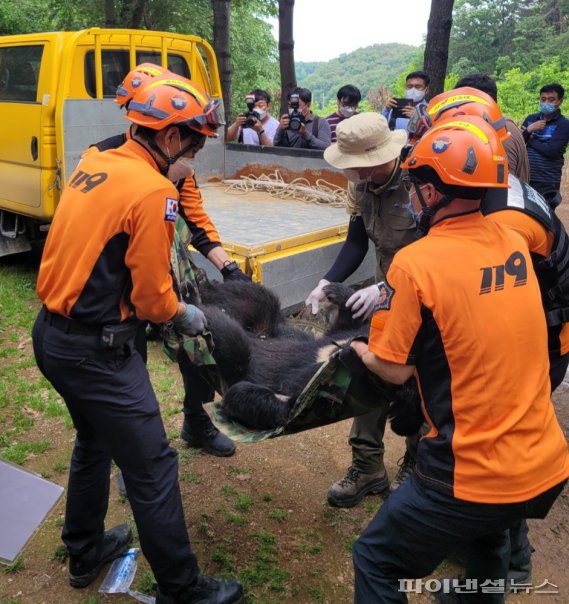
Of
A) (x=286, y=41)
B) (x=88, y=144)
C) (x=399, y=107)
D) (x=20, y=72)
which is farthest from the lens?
(x=286, y=41)

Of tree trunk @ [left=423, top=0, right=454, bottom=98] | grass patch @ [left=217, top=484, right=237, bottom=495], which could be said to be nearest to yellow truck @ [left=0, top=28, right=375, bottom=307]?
grass patch @ [left=217, top=484, right=237, bottom=495]

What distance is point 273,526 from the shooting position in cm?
300

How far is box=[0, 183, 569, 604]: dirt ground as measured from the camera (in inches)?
103

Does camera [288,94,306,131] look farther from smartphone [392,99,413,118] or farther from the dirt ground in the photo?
the dirt ground

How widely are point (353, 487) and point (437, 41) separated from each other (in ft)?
18.1

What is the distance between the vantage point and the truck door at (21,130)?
538 cm

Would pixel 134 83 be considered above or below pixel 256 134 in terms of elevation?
above

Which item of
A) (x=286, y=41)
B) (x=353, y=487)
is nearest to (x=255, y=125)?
(x=286, y=41)

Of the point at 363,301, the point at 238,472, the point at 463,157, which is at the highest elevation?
the point at 463,157

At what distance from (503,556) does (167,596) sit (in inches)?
50.9

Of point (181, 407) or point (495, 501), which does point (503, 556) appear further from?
point (181, 407)

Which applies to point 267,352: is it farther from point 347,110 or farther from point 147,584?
point 347,110

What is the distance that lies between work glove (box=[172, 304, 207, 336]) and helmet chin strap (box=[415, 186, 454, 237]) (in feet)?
3.07

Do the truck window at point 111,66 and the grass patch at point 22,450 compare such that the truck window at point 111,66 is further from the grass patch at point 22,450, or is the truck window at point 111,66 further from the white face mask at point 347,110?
the grass patch at point 22,450
